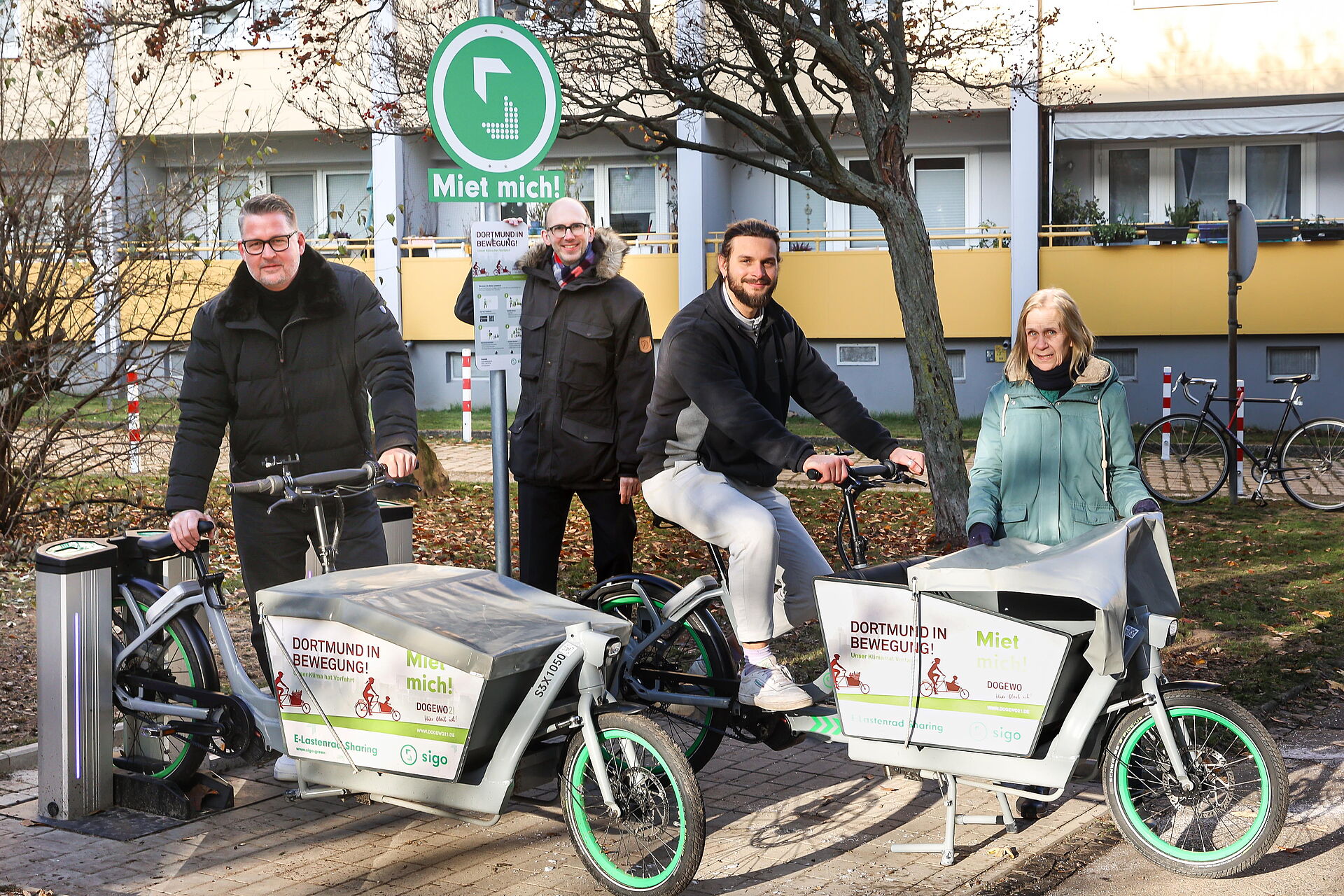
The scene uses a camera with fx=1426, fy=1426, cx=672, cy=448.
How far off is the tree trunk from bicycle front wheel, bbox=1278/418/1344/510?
15.7ft

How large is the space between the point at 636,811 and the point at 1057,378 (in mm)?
2129

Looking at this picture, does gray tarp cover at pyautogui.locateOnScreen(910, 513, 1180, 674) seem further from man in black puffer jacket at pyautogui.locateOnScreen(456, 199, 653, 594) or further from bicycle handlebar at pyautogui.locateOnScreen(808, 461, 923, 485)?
man in black puffer jacket at pyautogui.locateOnScreen(456, 199, 653, 594)

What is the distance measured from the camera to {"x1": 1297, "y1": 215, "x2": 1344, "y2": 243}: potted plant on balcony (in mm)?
21234

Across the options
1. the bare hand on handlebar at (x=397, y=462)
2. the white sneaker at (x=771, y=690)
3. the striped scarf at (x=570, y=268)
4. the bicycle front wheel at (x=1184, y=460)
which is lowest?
the white sneaker at (x=771, y=690)

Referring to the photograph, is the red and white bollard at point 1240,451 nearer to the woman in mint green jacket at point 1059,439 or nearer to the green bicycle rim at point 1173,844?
the woman in mint green jacket at point 1059,439

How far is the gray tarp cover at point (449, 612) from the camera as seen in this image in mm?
4297

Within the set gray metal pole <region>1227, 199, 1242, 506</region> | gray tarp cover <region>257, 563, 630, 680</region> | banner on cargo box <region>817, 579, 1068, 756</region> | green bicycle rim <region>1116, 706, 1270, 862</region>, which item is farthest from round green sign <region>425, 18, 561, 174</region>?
gray metal pole <region>1227, 199, 1242, 506</region>

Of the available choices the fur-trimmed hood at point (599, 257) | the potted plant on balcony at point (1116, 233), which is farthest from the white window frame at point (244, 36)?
the potted plant on balcony at point (1116, 233)

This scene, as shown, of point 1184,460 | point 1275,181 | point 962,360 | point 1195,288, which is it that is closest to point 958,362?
point 962,360

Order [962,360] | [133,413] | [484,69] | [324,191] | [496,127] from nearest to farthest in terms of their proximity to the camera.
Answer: [484,69], [496,127], [133,413], [962,360], [324,191]

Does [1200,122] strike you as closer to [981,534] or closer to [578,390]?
[578,390]

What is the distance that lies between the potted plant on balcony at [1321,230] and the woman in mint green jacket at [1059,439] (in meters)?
18.3

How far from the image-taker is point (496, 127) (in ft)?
19.0

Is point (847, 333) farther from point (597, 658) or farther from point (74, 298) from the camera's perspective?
point (597, 658)
